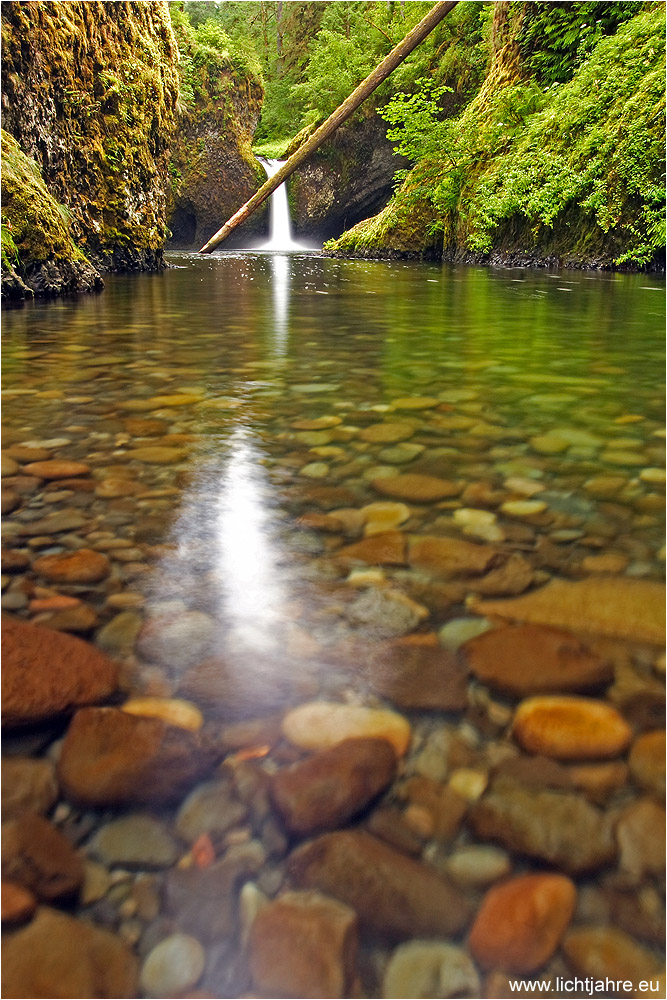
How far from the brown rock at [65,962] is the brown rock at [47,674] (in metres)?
0.31

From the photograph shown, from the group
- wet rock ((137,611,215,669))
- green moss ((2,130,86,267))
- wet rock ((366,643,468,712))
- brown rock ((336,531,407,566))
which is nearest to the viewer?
wet rock ((366,643,468,712))

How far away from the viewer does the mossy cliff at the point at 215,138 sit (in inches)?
961

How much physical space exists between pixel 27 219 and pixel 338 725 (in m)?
7.12

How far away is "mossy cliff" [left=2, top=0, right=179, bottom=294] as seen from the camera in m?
7.02

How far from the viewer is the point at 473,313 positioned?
5.45 metres

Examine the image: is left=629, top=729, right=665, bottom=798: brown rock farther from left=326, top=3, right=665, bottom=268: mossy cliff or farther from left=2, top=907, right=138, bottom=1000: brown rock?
left=326, top=3, right=665, bottom=268: mossy cliff

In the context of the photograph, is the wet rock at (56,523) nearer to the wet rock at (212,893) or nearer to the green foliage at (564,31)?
the wet rock at (212,893)

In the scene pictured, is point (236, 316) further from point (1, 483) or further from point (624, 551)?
point (624, 551)

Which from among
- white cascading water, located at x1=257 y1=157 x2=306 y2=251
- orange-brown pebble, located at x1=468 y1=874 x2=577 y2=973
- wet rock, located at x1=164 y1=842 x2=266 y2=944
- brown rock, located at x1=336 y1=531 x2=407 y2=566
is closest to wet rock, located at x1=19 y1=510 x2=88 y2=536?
brown rock, located at x1=336 y1=531 x2=407 y2=566

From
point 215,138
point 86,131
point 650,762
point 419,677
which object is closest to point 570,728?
point 650,762

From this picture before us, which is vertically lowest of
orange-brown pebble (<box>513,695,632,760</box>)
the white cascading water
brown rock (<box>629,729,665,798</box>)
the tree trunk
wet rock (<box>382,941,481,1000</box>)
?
wet rock (<box>382,941,481,1000</box>)

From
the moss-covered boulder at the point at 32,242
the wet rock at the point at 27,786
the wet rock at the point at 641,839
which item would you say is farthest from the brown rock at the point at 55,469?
the moss-covered boulder at the point at 32,242

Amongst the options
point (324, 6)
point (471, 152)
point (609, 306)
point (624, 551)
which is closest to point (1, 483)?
point (624, 551)

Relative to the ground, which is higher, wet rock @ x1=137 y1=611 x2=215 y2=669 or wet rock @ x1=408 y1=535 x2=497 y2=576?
wet rock @ x1=408 y1=535 x2=497 y2=576
